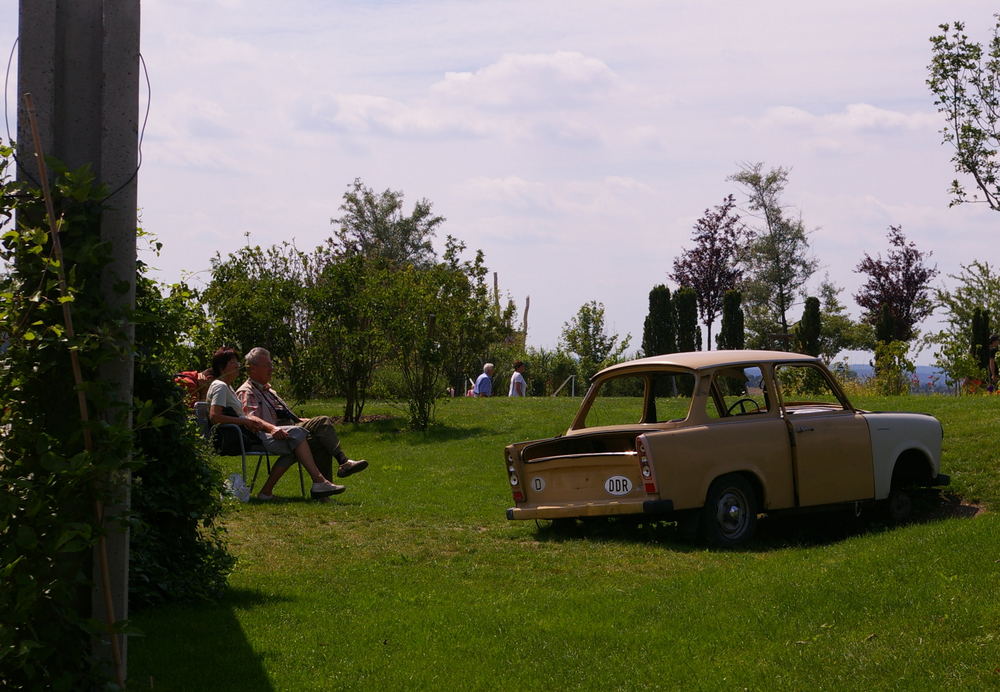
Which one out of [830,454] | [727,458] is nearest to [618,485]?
[727,458]

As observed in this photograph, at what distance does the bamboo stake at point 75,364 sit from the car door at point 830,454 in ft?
24.3

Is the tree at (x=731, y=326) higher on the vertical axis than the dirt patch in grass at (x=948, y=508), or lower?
higher

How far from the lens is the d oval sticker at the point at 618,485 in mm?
10445

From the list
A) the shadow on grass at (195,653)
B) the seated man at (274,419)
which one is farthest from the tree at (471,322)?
the shadow on grass at (195,653)

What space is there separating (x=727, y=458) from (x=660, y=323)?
1024 inches

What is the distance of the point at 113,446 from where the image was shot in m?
4.80

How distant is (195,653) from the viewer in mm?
6469

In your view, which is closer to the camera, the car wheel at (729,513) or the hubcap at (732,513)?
the car wheel at (729,513)

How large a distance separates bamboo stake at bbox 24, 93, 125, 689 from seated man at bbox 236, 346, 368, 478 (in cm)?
845

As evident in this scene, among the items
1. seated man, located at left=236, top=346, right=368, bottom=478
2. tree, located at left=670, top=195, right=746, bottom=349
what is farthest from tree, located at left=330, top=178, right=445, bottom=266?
seated man, located at left=236, top=346, right=368, bottom=478

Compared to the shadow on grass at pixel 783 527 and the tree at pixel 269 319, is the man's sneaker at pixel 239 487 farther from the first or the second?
the tree at pixel 269 319

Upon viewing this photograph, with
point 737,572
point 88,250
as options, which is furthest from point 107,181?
point 737,572

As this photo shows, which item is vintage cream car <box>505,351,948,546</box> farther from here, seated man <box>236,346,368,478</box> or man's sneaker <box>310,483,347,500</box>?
seated man <box>236,346,368,478</box>

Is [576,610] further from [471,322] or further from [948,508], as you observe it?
[471,322]
